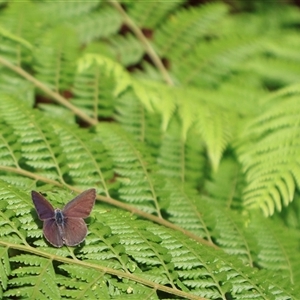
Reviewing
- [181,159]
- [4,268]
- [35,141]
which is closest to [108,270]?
[4,268]

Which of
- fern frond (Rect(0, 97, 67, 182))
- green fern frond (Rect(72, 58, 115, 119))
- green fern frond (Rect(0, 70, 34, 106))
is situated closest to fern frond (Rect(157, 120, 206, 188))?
green fern frond (Rect(72, 58, 115, 119))

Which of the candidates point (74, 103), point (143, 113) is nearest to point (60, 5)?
point (74, 103)

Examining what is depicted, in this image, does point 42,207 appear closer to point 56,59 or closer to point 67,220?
point 67,220

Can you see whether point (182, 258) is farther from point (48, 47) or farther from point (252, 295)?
point (48, 47)

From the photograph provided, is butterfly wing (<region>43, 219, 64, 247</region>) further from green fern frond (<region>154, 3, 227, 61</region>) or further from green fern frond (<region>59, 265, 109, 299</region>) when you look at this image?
green fern frond (<region>154, 3, 227, 61</region>)

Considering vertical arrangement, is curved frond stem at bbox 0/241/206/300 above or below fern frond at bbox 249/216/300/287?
above

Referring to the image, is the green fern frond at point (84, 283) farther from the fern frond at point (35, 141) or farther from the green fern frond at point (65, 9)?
the green fern frond at point (65, 9)

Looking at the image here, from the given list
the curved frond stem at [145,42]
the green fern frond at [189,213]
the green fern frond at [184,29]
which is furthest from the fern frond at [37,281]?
the green fern frond at [184,29]
